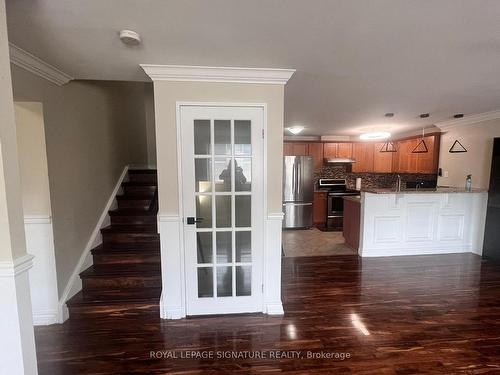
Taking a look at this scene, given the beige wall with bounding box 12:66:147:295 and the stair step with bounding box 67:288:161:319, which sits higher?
the beige wall with bounding box 12:66:147:295

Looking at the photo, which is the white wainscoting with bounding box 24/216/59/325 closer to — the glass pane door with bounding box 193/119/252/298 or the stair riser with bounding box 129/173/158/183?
the glass pane door with bounding box 193/119/252/298

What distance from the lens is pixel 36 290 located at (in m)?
2.29

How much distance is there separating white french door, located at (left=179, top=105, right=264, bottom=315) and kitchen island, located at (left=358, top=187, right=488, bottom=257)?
241cm

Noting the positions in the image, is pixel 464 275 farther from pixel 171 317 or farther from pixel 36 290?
pixel 36 290

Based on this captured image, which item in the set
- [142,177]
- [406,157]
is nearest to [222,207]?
[142,177]

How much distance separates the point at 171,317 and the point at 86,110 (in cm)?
242

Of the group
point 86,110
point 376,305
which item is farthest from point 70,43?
point 376,305

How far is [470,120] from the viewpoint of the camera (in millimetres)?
4195

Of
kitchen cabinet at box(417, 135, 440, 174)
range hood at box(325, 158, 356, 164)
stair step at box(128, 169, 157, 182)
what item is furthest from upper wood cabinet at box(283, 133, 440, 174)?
stair step at box(128, 169, 157, 182)

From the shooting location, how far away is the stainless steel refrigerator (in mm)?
5793

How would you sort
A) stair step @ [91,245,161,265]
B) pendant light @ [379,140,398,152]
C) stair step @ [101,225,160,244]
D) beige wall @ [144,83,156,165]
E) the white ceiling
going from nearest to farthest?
the white ceiling, stair step @ [91,245,161,265], stair step @ [101,225,160,244], beige wall @ [144,83,156,165], pendant light @ [379,140,398,152]

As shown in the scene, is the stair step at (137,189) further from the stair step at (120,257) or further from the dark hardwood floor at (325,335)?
the dark hardwood floor at (325,335)

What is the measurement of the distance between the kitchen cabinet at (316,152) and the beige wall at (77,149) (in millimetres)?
4249

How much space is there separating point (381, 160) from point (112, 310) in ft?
20.7
